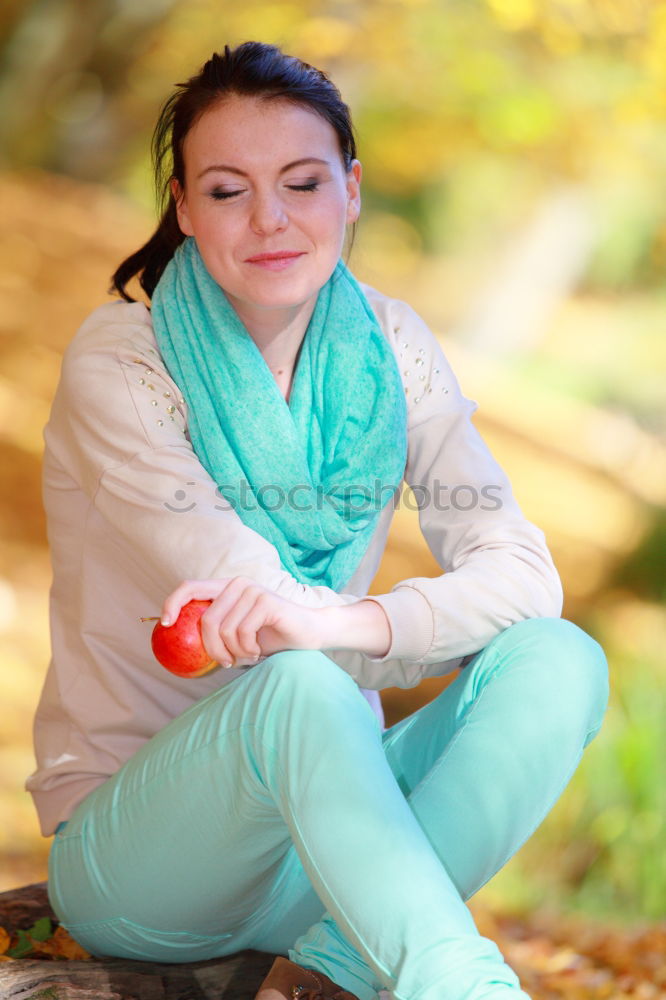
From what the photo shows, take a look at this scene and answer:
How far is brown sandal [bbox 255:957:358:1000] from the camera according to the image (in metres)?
1.21

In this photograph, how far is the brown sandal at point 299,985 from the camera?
1.21 meters

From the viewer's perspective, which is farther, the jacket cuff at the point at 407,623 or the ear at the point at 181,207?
the ear at the point at 181,207

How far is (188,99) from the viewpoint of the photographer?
159 cm

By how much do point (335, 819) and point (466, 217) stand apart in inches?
191

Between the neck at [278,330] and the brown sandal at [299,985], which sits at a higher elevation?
the neck at [278,330]

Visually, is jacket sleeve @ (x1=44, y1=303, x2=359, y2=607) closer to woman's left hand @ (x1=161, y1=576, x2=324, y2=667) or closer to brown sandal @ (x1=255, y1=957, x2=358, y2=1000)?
woman's left hand @ (x1=161, y1=576, x2=324, y2=667)

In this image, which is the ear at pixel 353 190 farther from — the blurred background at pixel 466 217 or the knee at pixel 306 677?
the blurred background at pixel 466 217

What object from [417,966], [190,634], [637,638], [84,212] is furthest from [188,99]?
[84,212]

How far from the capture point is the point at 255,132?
1525 mm

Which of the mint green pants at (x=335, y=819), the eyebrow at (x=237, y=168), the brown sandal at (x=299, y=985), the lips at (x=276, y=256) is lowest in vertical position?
the brown sandal at (x=299, y=985)

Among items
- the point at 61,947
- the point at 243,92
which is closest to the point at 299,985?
the point at 61,947

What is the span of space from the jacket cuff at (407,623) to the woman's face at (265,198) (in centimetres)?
46

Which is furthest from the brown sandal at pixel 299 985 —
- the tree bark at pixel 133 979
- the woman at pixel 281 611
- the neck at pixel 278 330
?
the neck at pixel 278 330

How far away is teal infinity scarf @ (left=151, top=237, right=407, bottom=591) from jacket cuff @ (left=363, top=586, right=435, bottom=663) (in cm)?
23
